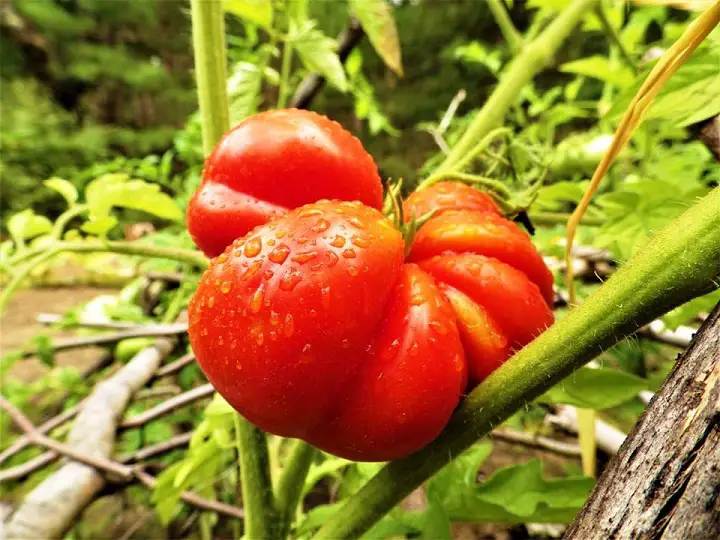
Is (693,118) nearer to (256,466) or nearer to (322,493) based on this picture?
(256,466)

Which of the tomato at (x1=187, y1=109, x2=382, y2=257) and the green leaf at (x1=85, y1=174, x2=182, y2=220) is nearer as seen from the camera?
the tomato at (x1=187, y1=109, x2=382, y2=257)

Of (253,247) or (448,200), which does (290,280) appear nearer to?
(253,247)

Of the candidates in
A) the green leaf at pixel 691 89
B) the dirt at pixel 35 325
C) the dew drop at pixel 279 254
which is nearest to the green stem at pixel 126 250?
the dew drop at pixel 279 254

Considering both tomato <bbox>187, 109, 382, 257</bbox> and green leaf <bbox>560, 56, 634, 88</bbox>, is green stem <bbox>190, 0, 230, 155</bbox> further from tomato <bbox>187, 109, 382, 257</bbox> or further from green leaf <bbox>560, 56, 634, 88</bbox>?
green leaf <bbox>560, 56, 634, 88</bbox>

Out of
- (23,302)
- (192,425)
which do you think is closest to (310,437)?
(192,425)

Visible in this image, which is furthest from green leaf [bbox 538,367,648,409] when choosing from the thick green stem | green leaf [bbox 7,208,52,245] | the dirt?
the dirt

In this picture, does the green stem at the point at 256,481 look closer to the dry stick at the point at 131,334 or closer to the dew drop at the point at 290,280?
the dew drop at the point at 290,280
